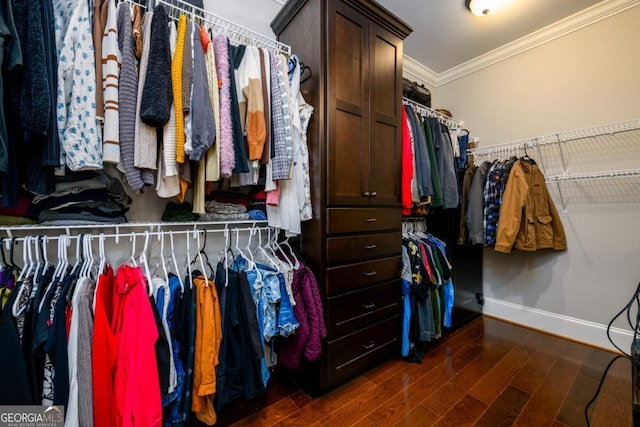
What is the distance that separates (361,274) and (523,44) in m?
2.77

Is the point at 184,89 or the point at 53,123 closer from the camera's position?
the point at 53,123

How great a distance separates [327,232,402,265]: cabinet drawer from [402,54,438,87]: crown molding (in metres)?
2.04

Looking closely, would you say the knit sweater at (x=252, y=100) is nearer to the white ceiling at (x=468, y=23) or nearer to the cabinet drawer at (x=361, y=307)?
the white ceiling at (x=468, y=23)

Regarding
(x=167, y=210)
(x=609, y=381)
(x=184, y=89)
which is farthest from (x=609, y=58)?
(x=167, y=210)

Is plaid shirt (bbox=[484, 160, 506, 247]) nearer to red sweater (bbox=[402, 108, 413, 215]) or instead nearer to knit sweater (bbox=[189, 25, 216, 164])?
red sweater (bbox=[402, 108, 413, 215])

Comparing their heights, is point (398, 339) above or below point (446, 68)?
below

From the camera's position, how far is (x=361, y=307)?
161 cm

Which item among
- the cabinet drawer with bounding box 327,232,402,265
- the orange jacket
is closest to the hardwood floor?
the orange jacket

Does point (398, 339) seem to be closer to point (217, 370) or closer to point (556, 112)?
point (217, 370)

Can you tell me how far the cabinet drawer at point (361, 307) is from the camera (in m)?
1.48

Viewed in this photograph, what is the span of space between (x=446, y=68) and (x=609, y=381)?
3117 mm

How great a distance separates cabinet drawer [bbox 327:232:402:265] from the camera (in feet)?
4.80

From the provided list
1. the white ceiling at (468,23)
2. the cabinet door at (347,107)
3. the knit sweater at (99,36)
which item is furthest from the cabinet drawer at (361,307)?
the white ceiling at (468,23)

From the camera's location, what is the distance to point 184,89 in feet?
3.55
